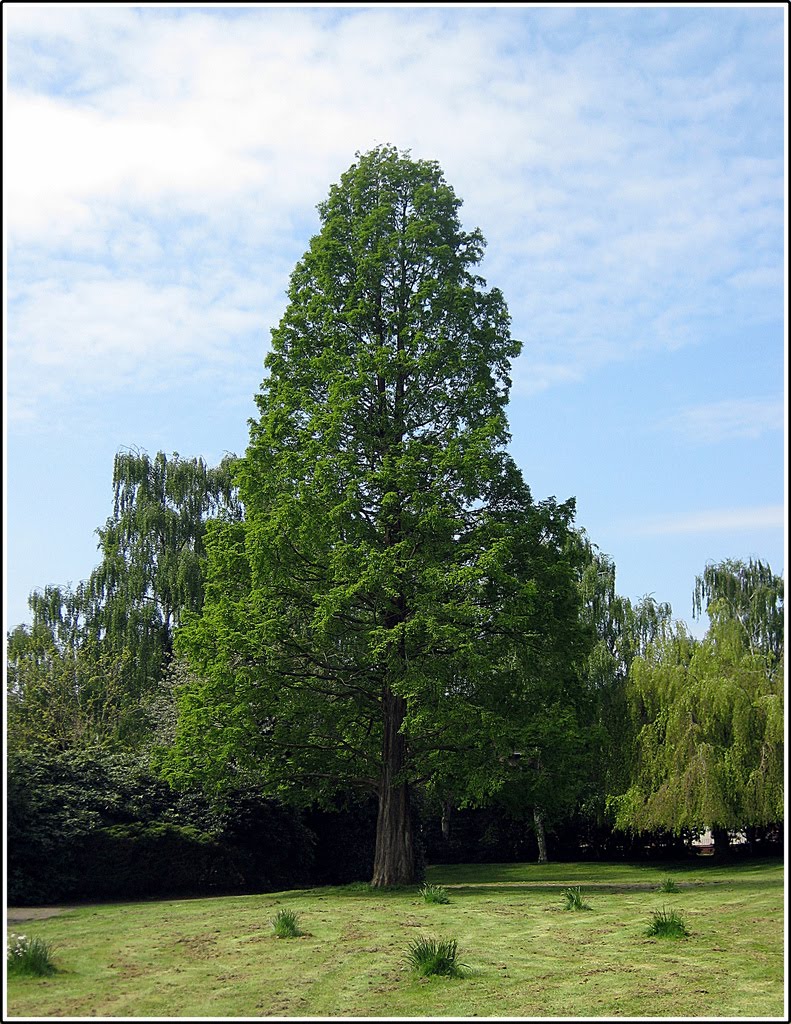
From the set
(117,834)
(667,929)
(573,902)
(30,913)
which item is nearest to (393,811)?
(573,902)

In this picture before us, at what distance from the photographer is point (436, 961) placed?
362 inches

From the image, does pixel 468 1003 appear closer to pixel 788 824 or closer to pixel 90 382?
pixel 788 824

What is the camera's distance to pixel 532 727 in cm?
1511

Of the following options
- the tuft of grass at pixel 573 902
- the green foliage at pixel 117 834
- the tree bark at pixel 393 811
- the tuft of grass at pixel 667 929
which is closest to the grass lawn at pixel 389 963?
the tuft of grass at pixel 667 929

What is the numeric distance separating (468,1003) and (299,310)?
37.7ft

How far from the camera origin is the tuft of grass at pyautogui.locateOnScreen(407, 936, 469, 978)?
9.18 m

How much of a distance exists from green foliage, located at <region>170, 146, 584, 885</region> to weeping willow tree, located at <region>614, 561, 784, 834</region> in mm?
7099

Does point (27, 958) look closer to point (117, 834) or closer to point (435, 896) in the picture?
point (117, 834)

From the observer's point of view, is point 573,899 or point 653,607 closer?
point 573,899

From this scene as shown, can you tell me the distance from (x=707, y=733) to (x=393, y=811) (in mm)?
9616

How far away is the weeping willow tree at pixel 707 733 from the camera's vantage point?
72.2ft

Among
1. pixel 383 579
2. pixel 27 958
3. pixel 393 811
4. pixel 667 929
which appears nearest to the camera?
pixel 27 958

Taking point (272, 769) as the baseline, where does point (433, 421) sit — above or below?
above

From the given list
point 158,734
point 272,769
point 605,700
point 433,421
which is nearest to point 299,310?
point 433,421
